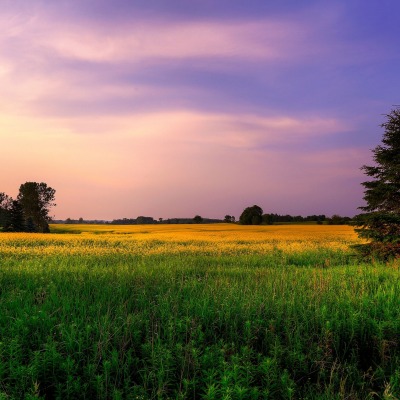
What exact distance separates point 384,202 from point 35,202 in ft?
289

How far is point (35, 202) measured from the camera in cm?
9125

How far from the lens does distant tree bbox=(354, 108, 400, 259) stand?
17.2 meters

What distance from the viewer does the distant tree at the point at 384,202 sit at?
1720cm

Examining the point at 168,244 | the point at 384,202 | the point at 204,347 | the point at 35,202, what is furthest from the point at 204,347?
the point at 35,202

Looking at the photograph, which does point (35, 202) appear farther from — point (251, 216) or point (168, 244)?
point (168, 244)

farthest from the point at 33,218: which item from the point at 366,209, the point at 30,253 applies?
the point at 366,209

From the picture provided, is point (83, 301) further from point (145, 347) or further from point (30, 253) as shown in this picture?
point (30, 253)

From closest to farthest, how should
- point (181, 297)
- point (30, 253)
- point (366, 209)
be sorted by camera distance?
point (181, 297)
point (366, 209)
point (30, 253)

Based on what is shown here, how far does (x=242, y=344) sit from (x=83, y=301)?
394 centimetres

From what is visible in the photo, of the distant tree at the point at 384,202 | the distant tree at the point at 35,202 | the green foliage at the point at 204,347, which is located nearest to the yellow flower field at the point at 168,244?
the distant tree at the point at 384,202

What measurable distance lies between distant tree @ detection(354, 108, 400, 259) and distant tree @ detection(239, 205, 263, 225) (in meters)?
80.6

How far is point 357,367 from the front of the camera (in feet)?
19.7

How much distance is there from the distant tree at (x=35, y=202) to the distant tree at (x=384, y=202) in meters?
83.1

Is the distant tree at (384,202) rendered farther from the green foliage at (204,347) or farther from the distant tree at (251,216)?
the distant tree at (251,216)
